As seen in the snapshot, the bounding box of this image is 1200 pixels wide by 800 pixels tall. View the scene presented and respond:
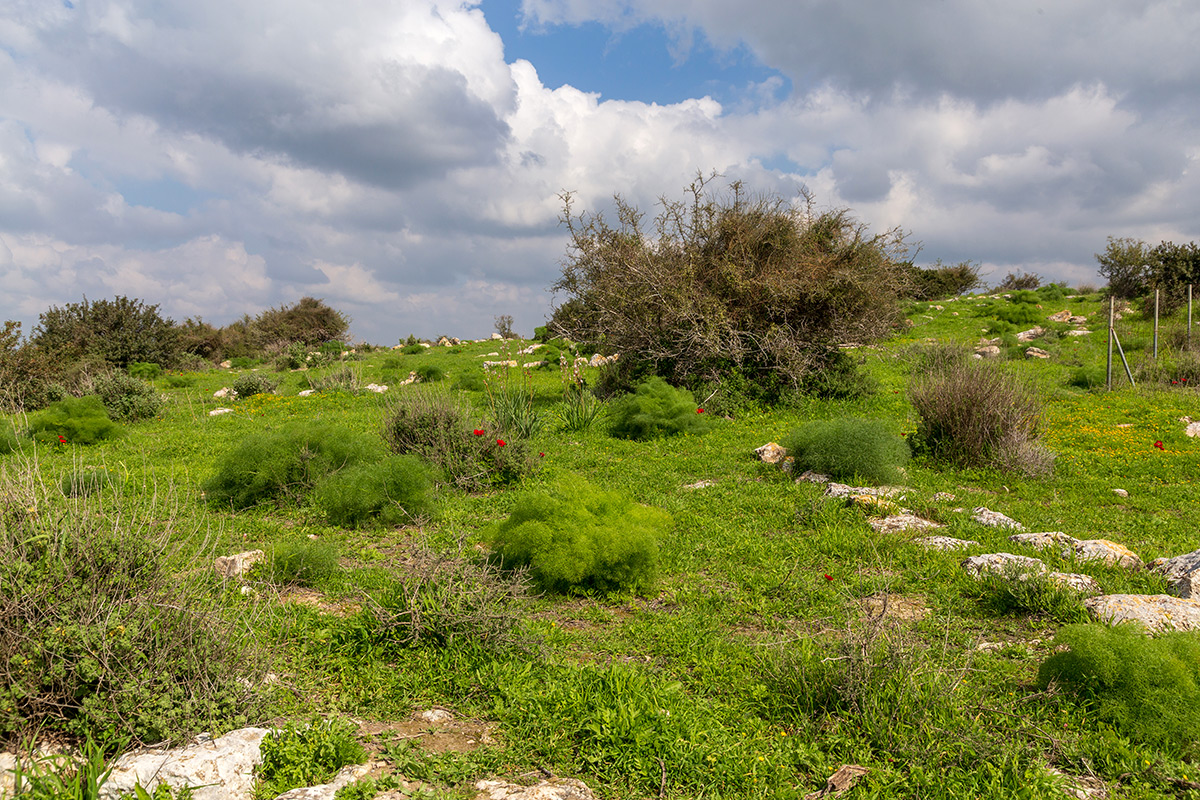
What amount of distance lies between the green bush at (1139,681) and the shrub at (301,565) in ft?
17.2

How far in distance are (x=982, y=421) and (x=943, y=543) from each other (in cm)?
389

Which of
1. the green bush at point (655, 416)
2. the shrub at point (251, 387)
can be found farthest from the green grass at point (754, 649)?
the shrub at point (251, 387)

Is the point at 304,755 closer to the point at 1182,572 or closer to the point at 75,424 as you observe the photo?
the point at 1182,572

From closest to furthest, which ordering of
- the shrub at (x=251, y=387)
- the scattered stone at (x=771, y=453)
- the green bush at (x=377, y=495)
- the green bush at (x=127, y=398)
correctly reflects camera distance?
the green bush at (x=377, y=495), the scattered stone at (x=771, y=453), the green bush at (x=127, y=398), the shrub at (x=251, y=387)

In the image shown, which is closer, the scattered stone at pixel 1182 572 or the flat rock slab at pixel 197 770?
the flat rock slab at pixel 197 770

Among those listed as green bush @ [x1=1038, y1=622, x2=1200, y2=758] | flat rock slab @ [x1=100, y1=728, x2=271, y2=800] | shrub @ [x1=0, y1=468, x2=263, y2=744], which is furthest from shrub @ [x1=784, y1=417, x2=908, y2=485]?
flat rock slab @ [x1=100, y1=728, x2=271, y2=800]

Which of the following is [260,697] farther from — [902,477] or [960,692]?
[902,477]

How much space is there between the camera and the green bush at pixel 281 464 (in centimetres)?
786

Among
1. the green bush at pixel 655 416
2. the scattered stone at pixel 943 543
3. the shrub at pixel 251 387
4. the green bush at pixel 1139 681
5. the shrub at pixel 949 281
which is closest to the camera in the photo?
the green bush at pixel 1139 681

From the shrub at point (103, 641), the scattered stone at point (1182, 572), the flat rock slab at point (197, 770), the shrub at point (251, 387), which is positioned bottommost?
the scattered stone at point (1182, 572)

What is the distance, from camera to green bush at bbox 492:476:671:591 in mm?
5164

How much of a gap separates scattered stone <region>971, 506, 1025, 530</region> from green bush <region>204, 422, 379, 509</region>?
716 centimetres

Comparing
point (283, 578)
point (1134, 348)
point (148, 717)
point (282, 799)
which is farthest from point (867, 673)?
point (1134, 348)

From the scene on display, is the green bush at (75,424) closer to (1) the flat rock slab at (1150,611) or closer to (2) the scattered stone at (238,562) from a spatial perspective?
(2) the scattered stone at (238,562)
